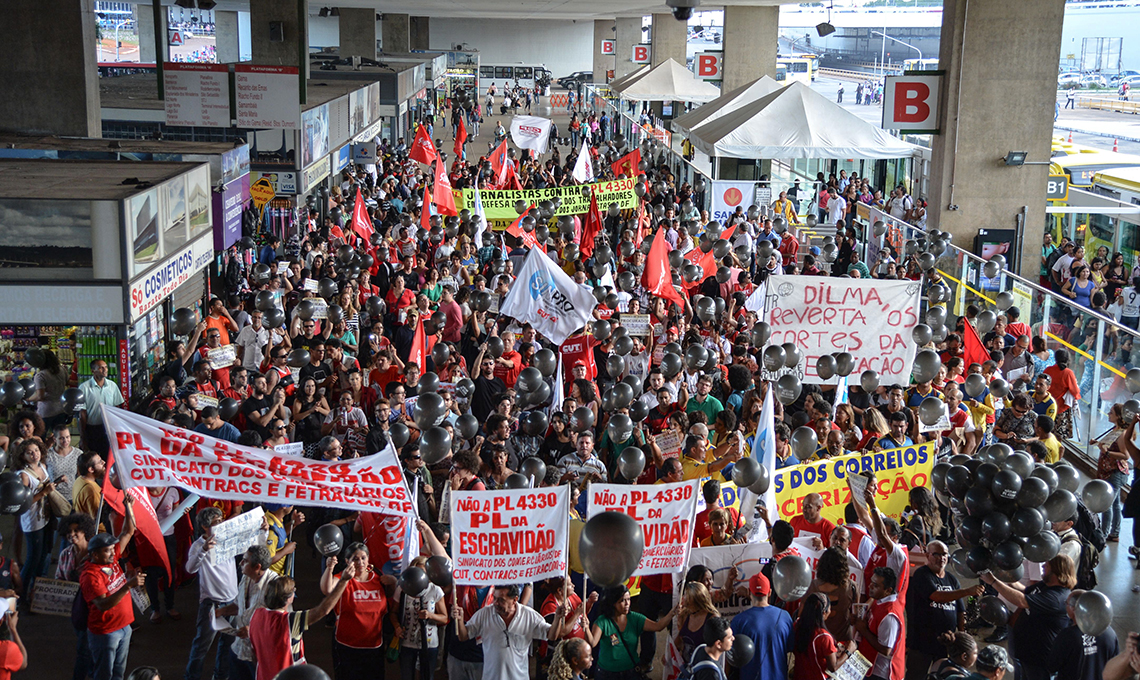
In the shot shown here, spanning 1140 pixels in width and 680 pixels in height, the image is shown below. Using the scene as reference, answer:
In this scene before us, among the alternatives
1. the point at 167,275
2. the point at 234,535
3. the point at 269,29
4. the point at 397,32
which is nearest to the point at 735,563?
the point at 234,535

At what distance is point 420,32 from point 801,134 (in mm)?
61032

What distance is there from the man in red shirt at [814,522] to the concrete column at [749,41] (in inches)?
1320

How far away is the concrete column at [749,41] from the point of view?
131 feet

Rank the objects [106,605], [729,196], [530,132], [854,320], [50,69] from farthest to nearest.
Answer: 1. [530,132]
2. [729,196]
3. [50,69]
4. [854,320]
5. [106,605]

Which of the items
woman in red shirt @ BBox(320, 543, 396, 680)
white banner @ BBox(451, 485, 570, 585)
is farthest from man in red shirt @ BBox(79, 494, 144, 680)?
white banner @ BBox(451, 485, 570, 585)

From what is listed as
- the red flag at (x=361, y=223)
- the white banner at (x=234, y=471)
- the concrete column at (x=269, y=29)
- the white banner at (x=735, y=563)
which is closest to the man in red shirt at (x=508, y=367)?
the white banner at (x=234, y=471)

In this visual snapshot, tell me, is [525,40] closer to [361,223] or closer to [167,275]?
[361,223]

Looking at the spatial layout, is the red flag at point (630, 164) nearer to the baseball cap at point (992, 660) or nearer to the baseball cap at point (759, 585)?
the baseball cap at point (759, 585)

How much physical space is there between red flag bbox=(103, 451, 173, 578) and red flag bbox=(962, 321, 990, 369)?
8.22 meters

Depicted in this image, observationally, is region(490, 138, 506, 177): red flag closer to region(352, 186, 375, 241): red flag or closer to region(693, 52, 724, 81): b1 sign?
region(352, 186, 375, 241): red flag

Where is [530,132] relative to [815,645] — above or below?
above

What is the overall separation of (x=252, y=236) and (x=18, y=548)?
524 inches

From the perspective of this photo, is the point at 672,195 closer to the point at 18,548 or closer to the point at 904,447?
the point at 904,447

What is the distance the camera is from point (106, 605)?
7.04 m
